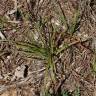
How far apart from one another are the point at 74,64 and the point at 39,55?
0.30 m

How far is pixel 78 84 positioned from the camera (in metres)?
2.71

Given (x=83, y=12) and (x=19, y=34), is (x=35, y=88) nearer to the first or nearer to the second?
(x=19, y=34)

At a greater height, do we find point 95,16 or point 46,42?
point 95,16

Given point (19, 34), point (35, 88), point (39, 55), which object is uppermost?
point (19, 34)

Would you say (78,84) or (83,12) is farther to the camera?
(83,12)

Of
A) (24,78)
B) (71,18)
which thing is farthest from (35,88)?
(71,18)

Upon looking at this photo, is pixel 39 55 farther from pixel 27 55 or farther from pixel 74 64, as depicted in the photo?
pixel 74 64

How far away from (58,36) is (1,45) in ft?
1.63

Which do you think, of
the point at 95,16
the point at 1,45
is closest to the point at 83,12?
the point at 95,16

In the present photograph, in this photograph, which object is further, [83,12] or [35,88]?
[83,12]

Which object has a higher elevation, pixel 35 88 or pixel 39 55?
pixel 39 55

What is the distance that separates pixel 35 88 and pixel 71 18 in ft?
2.29

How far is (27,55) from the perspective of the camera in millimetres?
2822

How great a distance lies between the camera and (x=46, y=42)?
282 cm
